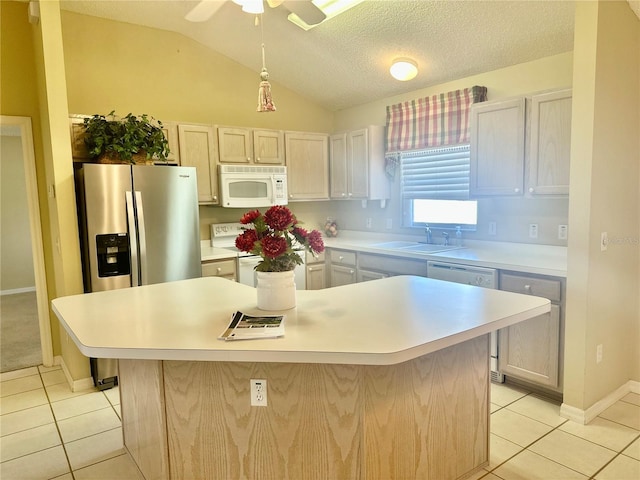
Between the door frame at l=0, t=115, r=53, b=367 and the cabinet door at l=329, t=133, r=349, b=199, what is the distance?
9.02 feet

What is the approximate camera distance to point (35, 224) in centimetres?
363

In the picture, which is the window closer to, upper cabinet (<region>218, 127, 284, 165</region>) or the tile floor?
upper cabinet (<region>218, 127, 284, 165</region>)

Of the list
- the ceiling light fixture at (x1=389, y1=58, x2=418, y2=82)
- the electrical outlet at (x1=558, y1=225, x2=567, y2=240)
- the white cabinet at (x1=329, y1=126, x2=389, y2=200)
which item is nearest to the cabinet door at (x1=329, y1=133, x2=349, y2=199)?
the white cabinet at (x1=329, y1=126, x2=389, y2=200)

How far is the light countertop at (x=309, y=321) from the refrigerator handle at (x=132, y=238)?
0.95 meters

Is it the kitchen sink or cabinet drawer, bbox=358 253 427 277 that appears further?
the kitchen sink

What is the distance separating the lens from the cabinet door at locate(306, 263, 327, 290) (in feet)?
14.8

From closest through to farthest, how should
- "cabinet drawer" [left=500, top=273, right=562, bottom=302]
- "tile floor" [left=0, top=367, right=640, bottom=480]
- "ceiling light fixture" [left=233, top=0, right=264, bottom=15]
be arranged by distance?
Result: "tile floor" [left=0, top=367, right=640, bottom=480], "ceiling light fixture" [left=233, top=0, right=264, bottom=15], "cabinet drawer" [left=500, top=273, right=562, bottom=302]

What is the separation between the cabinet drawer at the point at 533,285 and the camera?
108 inches

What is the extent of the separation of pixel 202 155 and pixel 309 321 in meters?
2.78

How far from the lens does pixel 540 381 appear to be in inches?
113

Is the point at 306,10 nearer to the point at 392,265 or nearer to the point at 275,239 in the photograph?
the point at 275,239

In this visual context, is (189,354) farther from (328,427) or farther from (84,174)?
(84,174)

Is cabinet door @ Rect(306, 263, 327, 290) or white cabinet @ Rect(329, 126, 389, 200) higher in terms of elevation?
white cabinet @ Rect(329, 126, 389, 200)

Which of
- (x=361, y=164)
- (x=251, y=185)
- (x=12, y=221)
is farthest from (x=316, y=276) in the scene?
(x=12, y=221)
